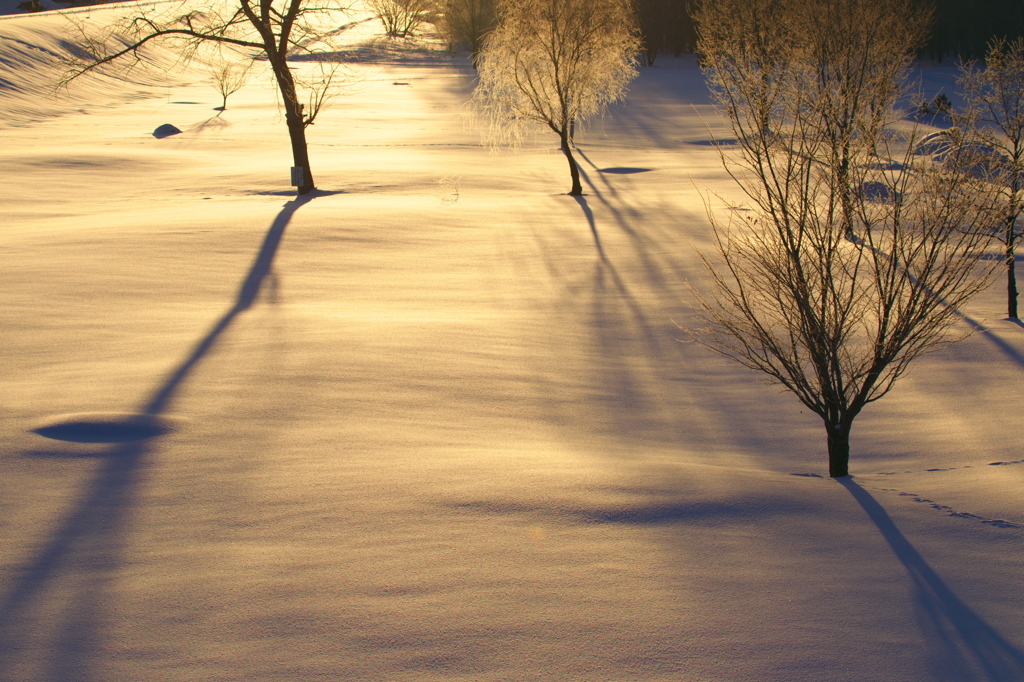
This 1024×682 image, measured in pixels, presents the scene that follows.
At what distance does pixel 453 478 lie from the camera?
5453 millimetres

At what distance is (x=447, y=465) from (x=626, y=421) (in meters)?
2.80

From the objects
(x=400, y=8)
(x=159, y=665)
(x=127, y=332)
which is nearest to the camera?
(x=159, y=665)

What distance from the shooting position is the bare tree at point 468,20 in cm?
6875

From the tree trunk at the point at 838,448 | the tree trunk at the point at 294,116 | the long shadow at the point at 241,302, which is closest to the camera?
the tree trunk at the point at 838,448

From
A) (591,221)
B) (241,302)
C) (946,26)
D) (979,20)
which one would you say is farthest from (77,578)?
(946,26)

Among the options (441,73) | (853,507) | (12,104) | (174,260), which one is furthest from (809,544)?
(441,73)

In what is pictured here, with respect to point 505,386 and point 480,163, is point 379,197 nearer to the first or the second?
point 480,163

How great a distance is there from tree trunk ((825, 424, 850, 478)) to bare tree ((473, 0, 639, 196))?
49.3 ft

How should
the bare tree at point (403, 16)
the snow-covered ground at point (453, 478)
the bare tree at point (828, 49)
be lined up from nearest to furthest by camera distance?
the snow-covered ground at point (453, 478), the bare tree at point (828, 49), the bare tree at point (403, 16)

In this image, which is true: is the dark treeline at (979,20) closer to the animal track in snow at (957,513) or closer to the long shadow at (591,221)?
the long shadow at (591,221)

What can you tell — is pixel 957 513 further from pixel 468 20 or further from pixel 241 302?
pixel 468 20

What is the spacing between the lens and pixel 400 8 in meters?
89.6

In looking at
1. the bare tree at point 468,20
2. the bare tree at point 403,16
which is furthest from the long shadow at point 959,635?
the bare tree at point 403,16

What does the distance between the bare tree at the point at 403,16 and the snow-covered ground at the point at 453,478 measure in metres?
→ 71.2
